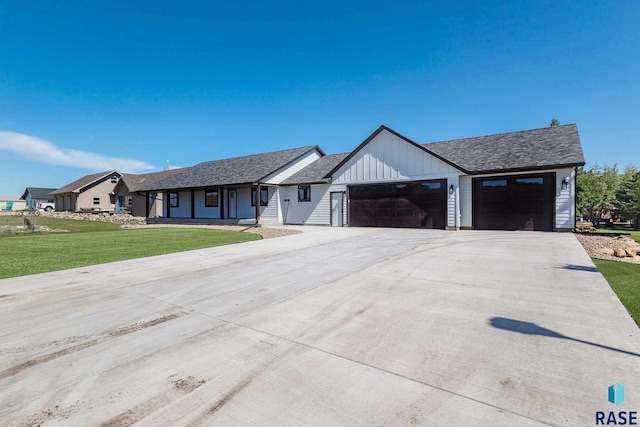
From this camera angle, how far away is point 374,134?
17656 mm

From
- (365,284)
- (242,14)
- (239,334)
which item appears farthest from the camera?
(242,14)

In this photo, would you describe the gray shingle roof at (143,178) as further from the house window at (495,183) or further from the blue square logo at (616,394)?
the blue square logo at (616,394)

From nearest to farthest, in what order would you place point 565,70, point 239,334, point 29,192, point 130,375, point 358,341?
point 130,375 → point 358,341 → point 239,334 → point 565,70 → point 29,192

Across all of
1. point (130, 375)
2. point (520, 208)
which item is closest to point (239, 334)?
point (130, 375)

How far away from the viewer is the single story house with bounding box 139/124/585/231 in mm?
13773

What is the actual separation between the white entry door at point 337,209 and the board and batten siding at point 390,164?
1.06 meters

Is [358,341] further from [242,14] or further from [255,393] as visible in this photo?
[242,14]

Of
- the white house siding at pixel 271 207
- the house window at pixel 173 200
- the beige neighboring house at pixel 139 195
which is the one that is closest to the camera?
the white house siding at pixel 271 207

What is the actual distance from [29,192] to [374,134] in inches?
2884

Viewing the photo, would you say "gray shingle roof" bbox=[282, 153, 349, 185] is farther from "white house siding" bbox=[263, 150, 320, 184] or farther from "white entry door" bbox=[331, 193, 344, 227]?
"white entry door" bbox=[331, 193, 344, 227]

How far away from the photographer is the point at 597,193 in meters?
29.3

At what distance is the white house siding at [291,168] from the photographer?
21834 millimetres

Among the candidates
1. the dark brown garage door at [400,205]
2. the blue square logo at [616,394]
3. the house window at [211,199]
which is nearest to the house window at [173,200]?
the house window at [211,199]

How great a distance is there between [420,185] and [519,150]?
5238 mm
